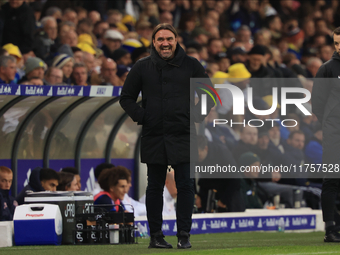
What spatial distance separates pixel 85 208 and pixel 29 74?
3.40 m

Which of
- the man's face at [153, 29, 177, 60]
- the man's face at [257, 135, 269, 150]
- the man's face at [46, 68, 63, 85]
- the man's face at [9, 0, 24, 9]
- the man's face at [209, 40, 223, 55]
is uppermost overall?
the man's face at [9, 0, 24, 9]

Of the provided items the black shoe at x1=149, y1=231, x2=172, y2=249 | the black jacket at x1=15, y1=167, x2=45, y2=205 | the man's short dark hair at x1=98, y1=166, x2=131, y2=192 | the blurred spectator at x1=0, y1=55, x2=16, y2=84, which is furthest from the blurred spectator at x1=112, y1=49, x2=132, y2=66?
the black shoe at x1=149, y1=231, x2=172, y2=249

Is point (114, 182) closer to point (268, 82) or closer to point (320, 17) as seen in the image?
point (268, 82)

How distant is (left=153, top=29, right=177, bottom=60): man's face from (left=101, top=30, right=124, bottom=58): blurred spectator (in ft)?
26.4

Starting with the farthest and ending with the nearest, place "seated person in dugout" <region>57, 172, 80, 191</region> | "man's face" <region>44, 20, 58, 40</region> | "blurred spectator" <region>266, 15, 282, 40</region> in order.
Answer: "blurred spectator" <region>266, 15, 282, 40</region> < "man's face" <region>44, 20, 58, 40</region> < "seated person in dugout" <region>57, 172, 80, 191</region>

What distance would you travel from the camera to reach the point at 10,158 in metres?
10.0

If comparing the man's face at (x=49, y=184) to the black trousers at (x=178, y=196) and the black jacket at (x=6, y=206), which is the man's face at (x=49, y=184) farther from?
the black trousers at (x=178, y=196)

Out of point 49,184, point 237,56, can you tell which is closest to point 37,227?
point 49,184

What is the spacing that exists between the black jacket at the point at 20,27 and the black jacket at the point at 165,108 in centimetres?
675

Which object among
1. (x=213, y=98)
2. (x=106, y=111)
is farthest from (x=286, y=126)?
(x=213, y=98)

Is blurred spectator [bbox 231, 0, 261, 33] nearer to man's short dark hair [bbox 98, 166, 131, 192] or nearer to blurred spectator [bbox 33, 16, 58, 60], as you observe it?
blurred spectator [bbox 33, 16, 58, 60]

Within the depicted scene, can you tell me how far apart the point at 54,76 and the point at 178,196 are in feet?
17.2

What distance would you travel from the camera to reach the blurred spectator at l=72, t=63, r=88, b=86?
11.5m

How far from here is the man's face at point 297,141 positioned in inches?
528
